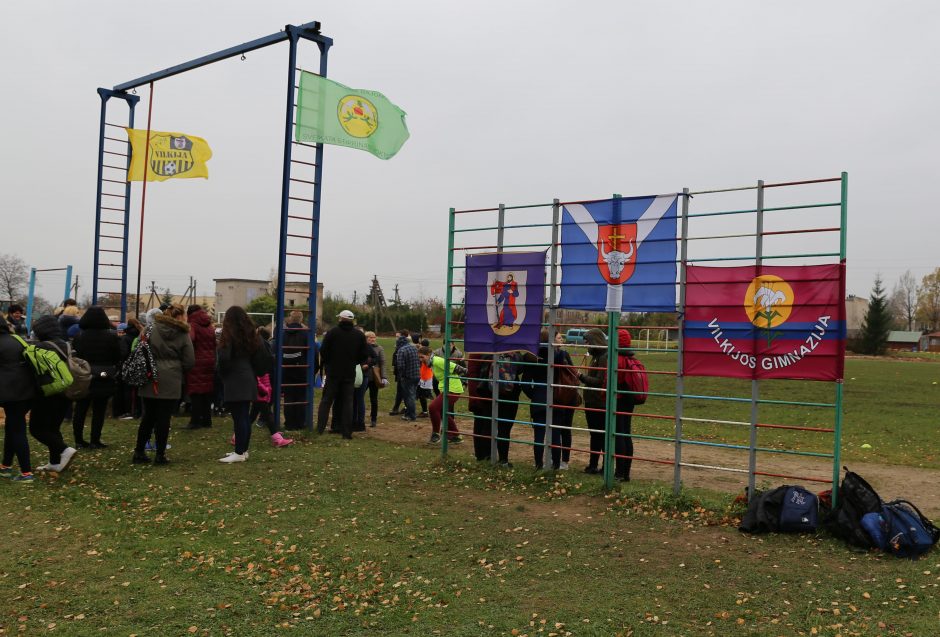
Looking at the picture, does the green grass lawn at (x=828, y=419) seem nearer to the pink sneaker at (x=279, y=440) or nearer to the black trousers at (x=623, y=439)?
the black trousers at (x=623, y=439)

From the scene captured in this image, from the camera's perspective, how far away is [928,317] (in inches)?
4045

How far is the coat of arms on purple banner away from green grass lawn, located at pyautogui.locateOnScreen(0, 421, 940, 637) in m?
1.63

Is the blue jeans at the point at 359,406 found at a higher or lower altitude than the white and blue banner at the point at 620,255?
lower

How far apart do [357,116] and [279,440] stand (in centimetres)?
518

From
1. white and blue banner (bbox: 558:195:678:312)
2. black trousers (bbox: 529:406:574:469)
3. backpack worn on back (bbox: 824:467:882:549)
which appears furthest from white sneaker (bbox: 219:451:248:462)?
backpack worn on back (bbox: 824:467:882:549)

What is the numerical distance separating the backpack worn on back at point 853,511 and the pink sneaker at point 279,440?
7.07m

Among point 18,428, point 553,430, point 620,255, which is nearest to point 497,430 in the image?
point 553,430

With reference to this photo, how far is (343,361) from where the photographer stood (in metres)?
11.5

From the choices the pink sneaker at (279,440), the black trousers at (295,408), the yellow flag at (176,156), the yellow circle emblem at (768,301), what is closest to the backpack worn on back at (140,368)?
the pink sneaker at (279,440)

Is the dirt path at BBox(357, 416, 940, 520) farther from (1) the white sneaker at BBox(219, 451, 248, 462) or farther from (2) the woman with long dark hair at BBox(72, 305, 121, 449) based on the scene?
(2) the woman with long dark hair at BBox(72, 305, 121, 449)

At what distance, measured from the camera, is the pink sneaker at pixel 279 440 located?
10859mm

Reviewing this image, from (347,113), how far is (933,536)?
9.66 metres

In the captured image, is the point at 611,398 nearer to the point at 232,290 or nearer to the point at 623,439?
the point at 623,439

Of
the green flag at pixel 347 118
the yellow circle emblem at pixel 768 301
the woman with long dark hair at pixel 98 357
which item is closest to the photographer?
the yellow circle emblem at pixel 768 301
